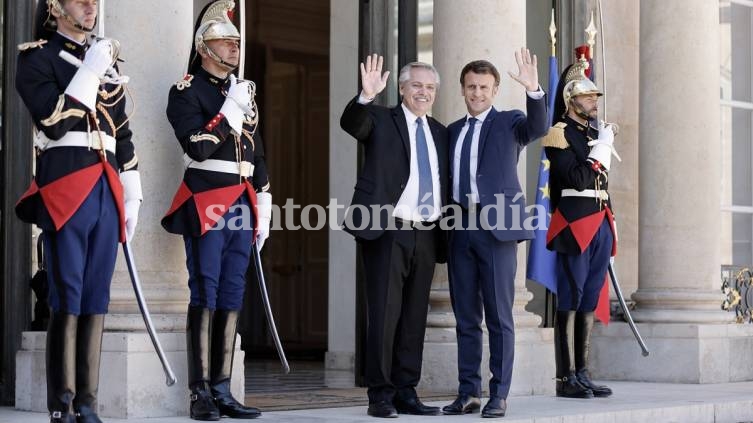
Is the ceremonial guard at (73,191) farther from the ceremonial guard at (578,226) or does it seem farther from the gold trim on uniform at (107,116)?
the ceremonial guard at (578,226)

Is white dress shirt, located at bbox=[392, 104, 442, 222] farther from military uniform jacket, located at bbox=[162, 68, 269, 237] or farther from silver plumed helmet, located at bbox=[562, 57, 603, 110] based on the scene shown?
silver plumed helmet, located at bbox=[562, 57, 603, 110]

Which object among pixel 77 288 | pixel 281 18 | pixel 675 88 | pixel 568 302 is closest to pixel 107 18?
pixel 77 288

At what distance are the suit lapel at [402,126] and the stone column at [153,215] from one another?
109cm

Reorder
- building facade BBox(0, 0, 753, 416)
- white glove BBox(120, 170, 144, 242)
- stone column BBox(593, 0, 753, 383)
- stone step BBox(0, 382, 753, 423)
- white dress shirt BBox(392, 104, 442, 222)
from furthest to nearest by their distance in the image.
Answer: stone column BBox(593, 0, 753, 383) → white dress shirt BBox(392, 104, 442, 222) → building facade BBox(0, 0, 753, 416) → stone step BBox(0, 382, 753, 423) → white glove BBox(120, 170, 144, 242)

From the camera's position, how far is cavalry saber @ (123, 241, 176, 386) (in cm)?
643

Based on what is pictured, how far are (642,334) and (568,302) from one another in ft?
7.08

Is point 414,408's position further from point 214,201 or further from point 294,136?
point 294,136

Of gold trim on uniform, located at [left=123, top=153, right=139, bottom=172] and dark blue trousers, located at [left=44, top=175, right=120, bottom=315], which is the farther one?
gold trim on uniform, located at [left=123, top=153, right=139, bottom=172]

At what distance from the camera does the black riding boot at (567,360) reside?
8742 mm

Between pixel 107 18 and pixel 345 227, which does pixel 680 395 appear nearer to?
pixel 345 227

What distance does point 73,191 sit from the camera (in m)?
6.09

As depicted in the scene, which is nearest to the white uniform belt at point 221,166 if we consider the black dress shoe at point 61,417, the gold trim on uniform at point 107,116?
the gold trim on uniform at point 107,116

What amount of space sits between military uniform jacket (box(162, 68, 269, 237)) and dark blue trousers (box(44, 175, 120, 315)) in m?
0.74

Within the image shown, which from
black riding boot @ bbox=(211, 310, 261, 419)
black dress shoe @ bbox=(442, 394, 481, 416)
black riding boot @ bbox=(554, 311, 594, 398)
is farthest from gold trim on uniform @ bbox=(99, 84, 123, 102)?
black riding boot @ bbox=(554, 311, 594, 398)
